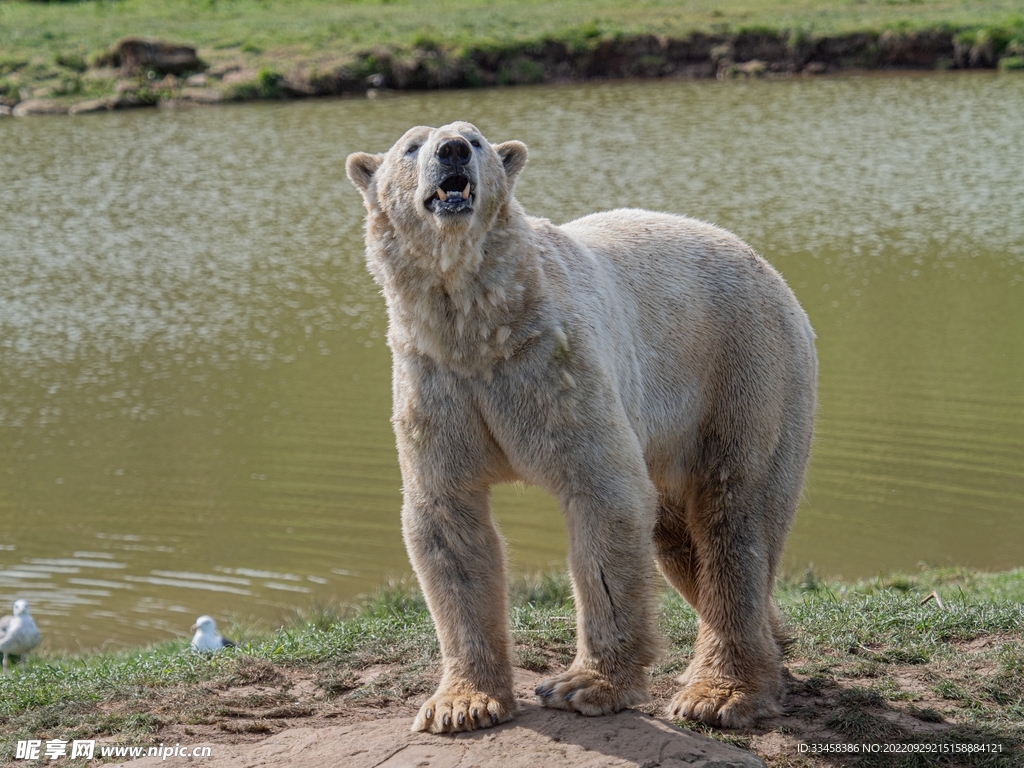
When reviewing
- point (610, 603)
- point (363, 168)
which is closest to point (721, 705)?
point (610, 603)

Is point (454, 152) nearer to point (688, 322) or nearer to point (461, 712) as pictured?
point (688, 322)

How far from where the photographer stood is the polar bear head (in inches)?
163

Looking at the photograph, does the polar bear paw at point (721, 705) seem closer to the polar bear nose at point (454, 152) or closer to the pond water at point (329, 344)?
the polar bear nose at point (454, 152)

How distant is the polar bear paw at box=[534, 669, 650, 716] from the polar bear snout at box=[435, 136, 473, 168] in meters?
1.92

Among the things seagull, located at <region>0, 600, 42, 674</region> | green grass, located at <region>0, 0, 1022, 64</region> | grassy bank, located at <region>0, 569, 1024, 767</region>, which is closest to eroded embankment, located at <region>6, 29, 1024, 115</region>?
green grass, located at <region>0, 0, 1022, 64</region>

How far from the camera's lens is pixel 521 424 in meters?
4.22

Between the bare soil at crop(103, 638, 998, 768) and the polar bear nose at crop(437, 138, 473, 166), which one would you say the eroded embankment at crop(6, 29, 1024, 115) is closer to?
the bare soil at crop(103, 638, 998, 768)

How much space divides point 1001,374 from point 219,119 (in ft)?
74.7

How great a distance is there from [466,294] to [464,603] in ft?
3.78

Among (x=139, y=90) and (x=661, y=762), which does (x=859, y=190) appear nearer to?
(x=661, y=762)

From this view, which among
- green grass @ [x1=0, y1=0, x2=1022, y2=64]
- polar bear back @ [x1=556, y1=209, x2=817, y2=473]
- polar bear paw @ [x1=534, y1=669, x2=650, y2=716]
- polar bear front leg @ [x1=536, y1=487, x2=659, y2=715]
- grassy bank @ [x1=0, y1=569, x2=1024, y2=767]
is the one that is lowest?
grassy bank @ [x1=0, y1=569, x2=1024, y2=767]

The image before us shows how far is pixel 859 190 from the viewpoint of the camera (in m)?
19.6

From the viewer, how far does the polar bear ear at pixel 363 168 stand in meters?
4.58

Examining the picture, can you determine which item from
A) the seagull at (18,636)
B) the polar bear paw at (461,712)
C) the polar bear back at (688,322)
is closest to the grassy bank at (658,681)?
the polar bear paw at (461,712)
